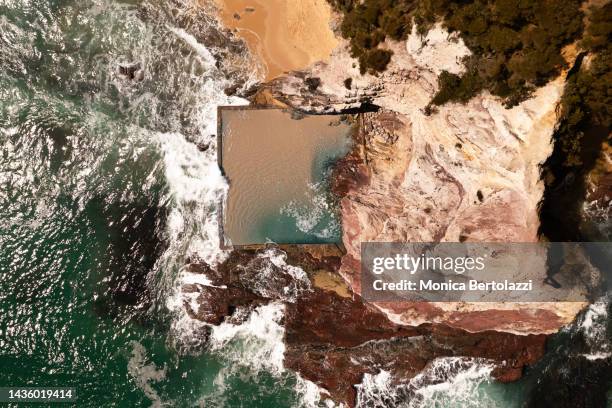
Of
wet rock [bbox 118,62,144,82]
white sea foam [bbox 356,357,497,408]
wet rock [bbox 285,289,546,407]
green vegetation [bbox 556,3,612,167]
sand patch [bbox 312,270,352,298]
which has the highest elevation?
wet rock [bbox 118,62,144,82]

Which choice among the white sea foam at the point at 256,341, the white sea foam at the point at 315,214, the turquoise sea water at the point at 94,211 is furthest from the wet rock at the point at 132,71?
the white sea foam at the point at 256,341

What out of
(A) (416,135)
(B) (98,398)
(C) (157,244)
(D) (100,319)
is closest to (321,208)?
(A) (416,135)

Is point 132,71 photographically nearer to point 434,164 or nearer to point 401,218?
point 401,218

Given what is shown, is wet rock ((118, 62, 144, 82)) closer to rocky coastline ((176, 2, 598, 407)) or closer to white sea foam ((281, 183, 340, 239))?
rocky coastline ((176, 2, 598, 407))
